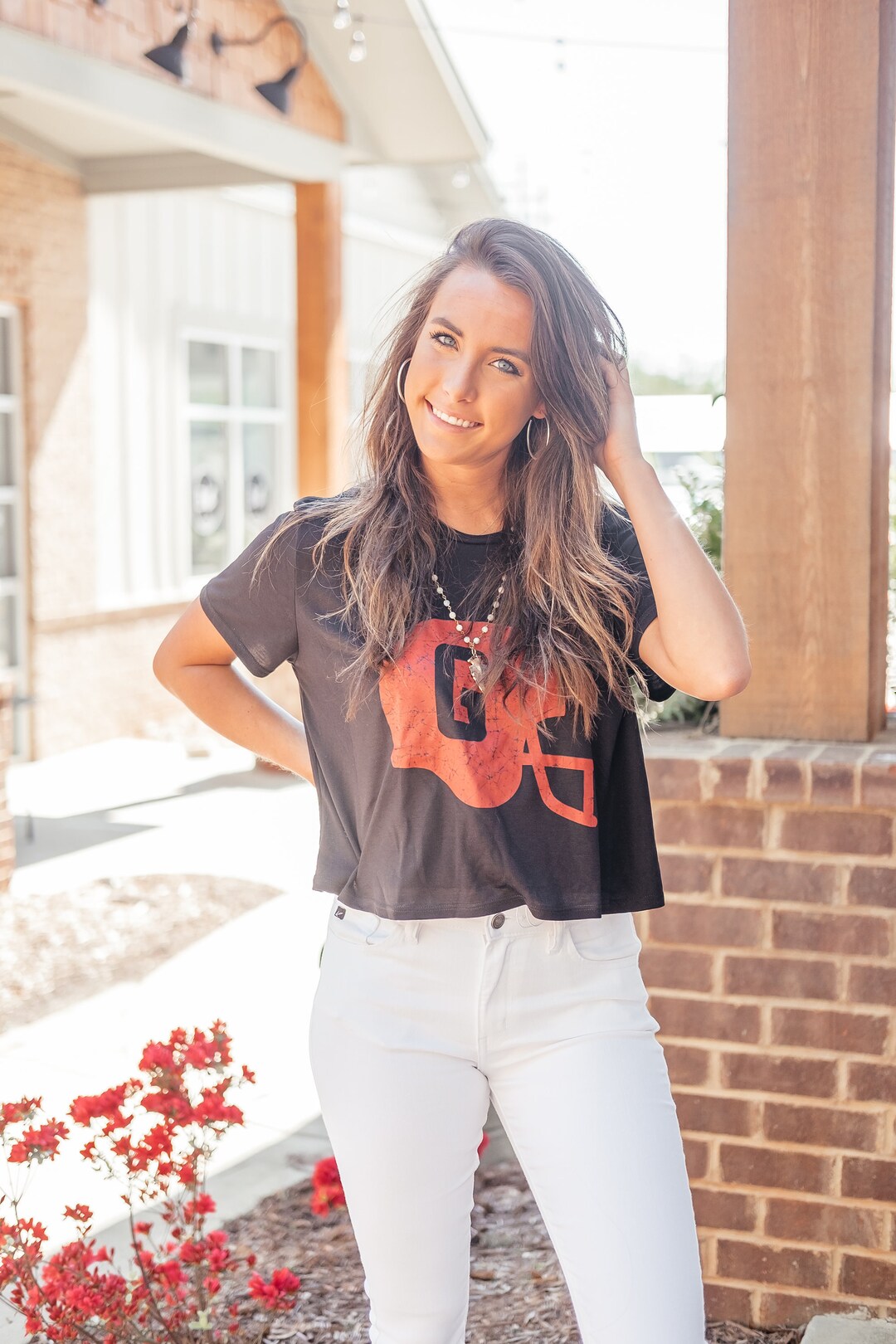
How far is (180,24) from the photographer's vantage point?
7965 mm

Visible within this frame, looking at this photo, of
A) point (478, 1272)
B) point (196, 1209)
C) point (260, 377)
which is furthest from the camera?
point (260, 377)

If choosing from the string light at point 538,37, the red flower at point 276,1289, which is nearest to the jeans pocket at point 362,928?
the red flower at point 276,1289

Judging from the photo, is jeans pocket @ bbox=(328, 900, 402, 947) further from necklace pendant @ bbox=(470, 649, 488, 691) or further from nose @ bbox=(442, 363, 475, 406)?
nose @ bbox=(442, 363, 475, 406)

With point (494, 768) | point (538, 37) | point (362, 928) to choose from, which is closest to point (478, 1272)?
point (362, 928)

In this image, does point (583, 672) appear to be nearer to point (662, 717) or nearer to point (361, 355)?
point (662, 717)

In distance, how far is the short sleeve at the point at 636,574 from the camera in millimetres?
1963

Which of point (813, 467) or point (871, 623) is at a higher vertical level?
point (813, 467)

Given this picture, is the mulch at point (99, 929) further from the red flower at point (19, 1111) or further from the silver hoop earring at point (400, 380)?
the silver hoop earring at point (400, 380)

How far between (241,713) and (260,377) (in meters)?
10.8

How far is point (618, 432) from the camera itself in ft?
6.51

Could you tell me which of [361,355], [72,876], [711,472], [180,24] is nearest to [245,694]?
[711,472]

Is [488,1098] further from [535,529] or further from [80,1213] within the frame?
[80,1213]

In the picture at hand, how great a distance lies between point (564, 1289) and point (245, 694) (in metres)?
1.53

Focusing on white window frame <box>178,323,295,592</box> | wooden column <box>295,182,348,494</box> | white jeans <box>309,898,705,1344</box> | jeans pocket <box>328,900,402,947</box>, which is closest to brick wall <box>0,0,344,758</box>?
wooden column <box>295,182,348,494</box>
